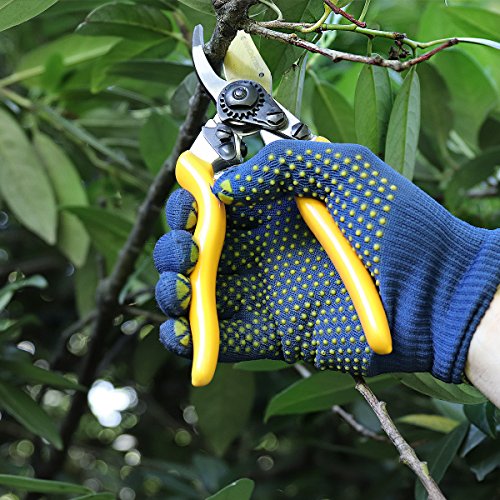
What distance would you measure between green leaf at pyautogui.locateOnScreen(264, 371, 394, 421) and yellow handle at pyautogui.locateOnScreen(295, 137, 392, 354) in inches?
11.3

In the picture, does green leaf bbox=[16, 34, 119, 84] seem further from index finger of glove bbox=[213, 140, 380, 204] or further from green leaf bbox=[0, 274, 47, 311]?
index finger of glove bbox=[213, 140, 380, 204]

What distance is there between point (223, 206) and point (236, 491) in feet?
0.85

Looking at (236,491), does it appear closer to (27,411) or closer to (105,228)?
(27,411)

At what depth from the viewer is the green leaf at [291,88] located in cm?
74

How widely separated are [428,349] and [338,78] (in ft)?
2.46

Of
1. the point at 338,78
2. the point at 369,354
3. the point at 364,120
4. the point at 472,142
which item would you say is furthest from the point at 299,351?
the point at 338,78

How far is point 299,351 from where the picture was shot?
70 cm

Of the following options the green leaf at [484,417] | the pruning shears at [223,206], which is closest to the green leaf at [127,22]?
the pruning shears at [223,206]

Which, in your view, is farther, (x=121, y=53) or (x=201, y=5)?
(x=121, y=53)

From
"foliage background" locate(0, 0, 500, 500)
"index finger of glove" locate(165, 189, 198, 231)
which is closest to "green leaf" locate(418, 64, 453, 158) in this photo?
"foliage background" locate(0, 0, 500, 500)

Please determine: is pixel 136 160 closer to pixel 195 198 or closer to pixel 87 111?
pixel 87 111

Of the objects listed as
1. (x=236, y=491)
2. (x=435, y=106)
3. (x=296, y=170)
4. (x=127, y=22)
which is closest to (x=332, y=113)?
(x=435, y=106)

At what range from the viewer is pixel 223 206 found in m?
0.66

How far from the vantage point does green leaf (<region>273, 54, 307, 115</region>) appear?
0.74 meters
